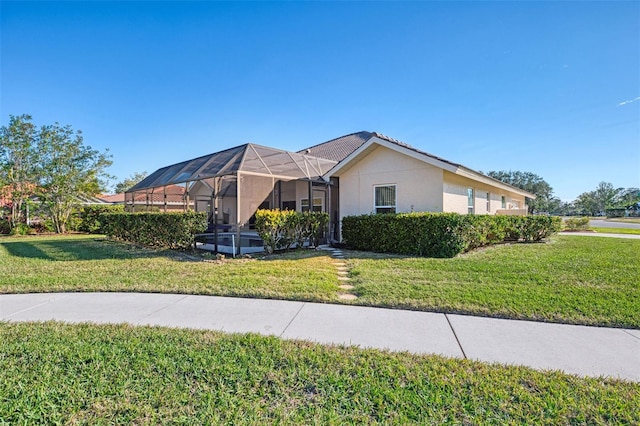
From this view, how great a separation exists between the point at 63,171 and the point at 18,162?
239 cm

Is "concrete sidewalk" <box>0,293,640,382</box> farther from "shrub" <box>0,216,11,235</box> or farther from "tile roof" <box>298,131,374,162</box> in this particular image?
"shrub" <box>0,216,11,235</box>

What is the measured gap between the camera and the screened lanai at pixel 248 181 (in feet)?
35.7

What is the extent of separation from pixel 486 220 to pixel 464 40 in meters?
6.25

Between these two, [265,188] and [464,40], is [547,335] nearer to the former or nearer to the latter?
[464,40]

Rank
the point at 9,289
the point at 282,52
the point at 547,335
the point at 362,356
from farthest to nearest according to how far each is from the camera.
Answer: the point at 282,52 → the point at 9,289 → the point at 547,335 → the point at 362,356

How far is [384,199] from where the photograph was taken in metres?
12.5

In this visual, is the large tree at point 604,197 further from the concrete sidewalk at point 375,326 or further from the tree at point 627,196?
the concrete sidewalk at point 375,326

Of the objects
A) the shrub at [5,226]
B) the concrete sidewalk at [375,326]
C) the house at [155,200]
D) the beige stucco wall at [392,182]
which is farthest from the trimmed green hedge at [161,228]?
the shrub at [5,226]

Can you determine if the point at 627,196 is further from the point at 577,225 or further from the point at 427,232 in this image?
the point at 427,232

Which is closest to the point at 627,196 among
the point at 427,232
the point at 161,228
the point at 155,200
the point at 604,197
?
the point at 604,197

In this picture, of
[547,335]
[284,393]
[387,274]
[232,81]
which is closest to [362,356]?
[284,393]

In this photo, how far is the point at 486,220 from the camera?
10.6m

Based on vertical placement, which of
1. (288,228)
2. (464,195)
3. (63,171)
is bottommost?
(288,228)

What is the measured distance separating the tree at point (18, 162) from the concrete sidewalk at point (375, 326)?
19483 millimetres
